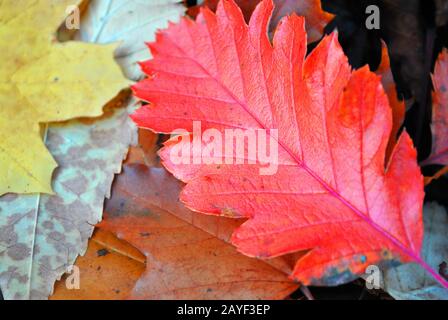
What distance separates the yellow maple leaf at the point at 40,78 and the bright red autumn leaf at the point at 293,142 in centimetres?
22

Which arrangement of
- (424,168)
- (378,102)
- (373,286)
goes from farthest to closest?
(424,168) < (373,286) < (378,102)

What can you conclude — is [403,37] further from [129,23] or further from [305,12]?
[129,23]

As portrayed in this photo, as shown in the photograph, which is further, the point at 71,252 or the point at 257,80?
the point at 71,252

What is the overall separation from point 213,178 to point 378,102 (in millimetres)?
275

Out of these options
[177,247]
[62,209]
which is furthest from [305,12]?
[62,209]

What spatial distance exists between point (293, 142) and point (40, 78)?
0.55m

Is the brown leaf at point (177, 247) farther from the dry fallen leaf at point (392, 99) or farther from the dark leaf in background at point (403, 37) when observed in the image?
the dark leaf in background at point (403, 37)

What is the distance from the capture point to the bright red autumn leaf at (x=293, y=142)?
2.36ft

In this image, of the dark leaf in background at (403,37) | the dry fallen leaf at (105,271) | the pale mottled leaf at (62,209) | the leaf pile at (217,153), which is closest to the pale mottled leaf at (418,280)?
the leaf pile at (217,153)

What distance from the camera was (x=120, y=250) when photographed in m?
0.89

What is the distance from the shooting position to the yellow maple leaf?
3.14 ft

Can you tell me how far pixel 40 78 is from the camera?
99cm

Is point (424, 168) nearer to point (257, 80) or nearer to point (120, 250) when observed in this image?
point (257, 80)

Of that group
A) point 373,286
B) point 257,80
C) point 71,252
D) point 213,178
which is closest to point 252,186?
point 213,178
